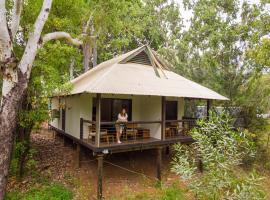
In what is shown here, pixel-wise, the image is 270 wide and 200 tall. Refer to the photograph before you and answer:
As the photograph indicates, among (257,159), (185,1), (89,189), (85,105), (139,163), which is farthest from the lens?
(185,1)

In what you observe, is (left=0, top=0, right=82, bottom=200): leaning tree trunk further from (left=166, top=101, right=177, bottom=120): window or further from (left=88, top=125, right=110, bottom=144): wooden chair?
(left=166, top=101, right=177, bottom=120): window

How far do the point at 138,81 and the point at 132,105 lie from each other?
7.76 feet

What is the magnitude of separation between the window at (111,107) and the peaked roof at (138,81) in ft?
4.61

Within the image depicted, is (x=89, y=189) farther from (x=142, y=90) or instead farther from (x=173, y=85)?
(x=173, y=85)

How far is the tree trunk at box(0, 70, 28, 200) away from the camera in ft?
24.4

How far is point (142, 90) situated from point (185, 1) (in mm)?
14010

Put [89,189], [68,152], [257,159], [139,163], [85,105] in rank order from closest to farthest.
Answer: [89,189]
[85,105]
[139,163]
[68,152]
[257,159]

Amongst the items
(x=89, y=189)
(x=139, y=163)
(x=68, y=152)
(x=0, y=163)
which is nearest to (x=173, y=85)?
(x=139, y=163)

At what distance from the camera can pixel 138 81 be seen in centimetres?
1019

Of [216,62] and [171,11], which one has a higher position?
[171,11]

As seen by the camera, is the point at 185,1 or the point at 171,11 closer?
the point at 185,1

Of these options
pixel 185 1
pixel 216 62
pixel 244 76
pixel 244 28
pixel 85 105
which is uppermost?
pixel 185 1

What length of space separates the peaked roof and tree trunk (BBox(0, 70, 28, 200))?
2.19 m

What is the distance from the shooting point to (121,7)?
12.6 meters
